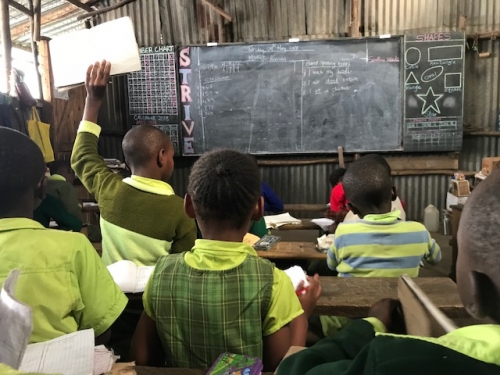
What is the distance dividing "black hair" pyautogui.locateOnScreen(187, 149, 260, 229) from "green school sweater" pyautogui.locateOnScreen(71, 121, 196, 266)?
499mm

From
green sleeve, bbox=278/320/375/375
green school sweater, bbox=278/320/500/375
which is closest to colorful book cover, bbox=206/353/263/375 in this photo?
green sleeve, bbox=278/320/375/375

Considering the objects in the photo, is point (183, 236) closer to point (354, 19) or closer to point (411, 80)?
point (411, 80)

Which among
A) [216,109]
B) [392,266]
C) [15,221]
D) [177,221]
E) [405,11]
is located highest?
[405,11]

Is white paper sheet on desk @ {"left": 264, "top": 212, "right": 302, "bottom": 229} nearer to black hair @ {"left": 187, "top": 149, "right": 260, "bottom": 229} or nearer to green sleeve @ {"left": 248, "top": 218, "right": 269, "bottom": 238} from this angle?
green sleeve @ {"left": 248, "top": 218, "right": 269, "bottom": 238}

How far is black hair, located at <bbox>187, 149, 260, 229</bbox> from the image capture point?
1133 millimetres

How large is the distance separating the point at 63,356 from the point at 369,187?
4.76 feet

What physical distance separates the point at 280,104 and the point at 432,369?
5060 millimetres

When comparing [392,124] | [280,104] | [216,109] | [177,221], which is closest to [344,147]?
[392,124]

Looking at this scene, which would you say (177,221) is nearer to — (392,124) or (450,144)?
(392,124)

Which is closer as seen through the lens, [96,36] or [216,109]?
[96,36]

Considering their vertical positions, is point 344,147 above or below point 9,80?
below

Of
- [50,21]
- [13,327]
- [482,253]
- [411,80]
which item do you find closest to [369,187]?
[482,253]

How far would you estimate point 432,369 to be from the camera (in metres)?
0.52

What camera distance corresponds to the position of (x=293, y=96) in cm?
538
